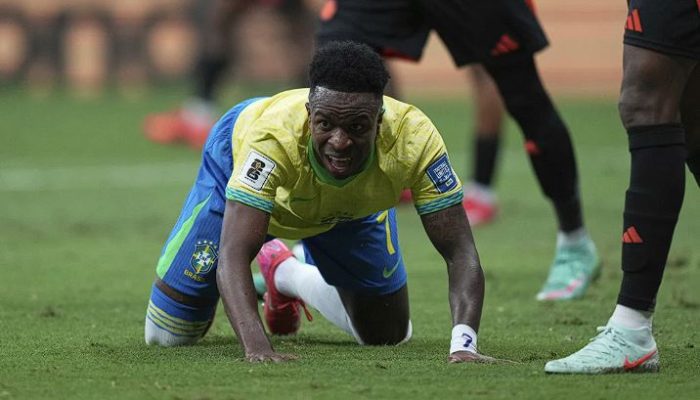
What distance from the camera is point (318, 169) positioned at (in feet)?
14.1

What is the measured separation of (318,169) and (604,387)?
110 cm

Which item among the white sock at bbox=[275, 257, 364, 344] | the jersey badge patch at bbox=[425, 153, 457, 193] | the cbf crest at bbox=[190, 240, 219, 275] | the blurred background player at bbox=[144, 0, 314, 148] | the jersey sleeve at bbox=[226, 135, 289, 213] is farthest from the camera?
the blurred background player at bbox=[144, 0, 314, 148]

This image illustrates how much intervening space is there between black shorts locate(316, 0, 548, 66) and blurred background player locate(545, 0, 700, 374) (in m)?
1.89

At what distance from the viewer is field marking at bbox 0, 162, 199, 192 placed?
35.5 feet

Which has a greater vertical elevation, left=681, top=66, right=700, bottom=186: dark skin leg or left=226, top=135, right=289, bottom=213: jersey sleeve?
left=681, top=66, right=700, bottom=186: dark skin leg

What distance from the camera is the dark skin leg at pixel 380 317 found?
16.0 ft

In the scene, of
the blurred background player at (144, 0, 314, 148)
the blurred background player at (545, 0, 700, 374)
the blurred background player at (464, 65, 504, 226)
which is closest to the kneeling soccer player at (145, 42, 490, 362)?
the blurred background player at (545, 0, 700, 374)

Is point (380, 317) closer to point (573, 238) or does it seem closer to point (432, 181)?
point (432, 181)

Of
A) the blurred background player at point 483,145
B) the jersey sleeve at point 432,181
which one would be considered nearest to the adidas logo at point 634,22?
the jersey sleeve at point 432,181

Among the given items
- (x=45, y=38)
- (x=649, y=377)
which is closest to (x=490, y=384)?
(x=649, y=377)

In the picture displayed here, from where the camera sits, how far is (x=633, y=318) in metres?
4.03

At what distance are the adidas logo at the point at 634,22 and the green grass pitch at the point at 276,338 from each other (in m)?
0.98

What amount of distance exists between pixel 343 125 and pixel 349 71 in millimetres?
156

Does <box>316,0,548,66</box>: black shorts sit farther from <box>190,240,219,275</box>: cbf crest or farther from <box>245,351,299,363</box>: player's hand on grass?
<box>245,351,299,363</box>: player's hand on grass
